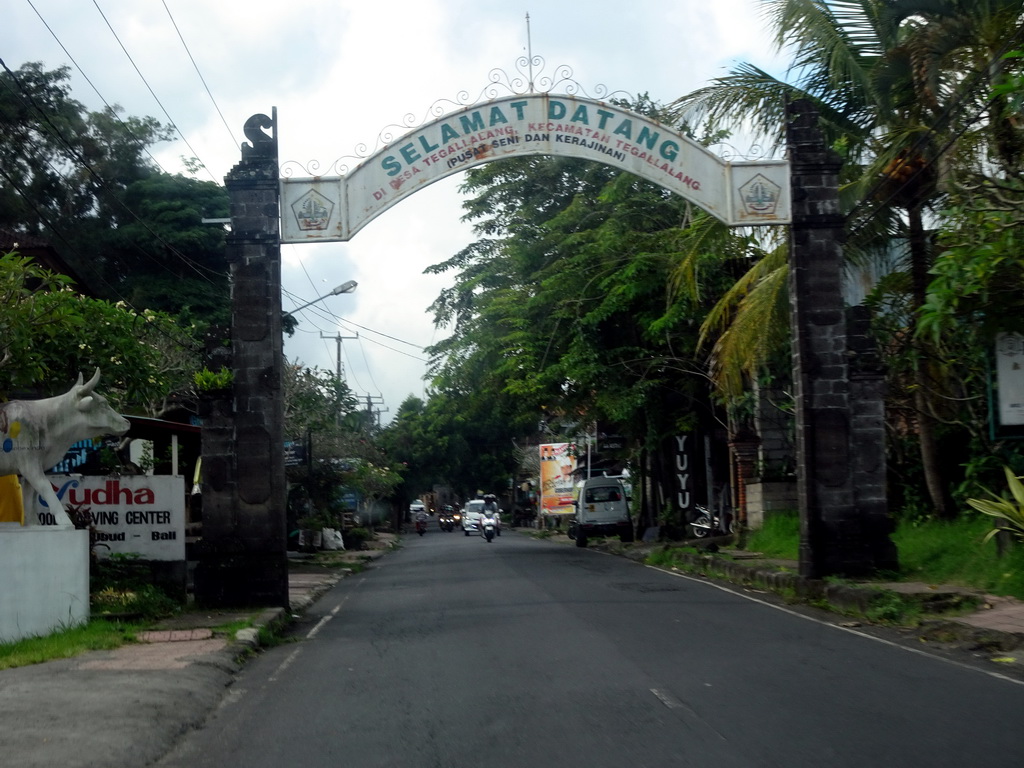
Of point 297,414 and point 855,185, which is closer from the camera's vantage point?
point 855,185

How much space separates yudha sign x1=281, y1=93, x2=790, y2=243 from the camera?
1541 centimetres

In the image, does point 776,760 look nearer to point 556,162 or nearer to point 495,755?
point 495,755

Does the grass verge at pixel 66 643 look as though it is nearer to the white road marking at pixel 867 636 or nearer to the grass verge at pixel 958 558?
the white road marking at pixel 867 636

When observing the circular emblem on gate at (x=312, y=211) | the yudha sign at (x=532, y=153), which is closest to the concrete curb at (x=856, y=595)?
the yudha sign at (x=532, y=153)

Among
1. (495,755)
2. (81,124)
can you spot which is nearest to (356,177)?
(495,755)

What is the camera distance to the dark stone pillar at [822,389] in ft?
48.5

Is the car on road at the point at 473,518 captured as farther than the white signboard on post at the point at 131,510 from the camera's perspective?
Yes

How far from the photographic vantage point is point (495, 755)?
6223mm

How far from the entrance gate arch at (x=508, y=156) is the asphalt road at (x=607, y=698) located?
2.17 meters

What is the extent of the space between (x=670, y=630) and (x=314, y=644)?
368 centimetres

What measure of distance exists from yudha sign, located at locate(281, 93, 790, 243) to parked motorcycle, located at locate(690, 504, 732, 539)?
42.1ft

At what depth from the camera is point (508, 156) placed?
1584cm

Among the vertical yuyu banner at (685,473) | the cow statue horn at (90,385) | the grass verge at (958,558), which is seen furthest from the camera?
the vertical yuyu banner at (685,473)

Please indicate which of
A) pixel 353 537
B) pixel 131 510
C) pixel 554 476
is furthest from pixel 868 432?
pixel 554 476
